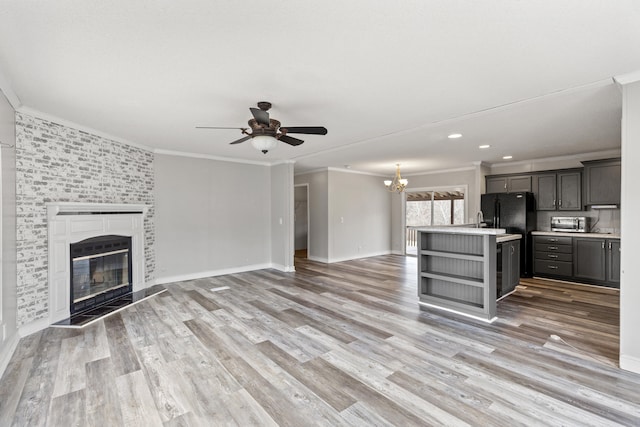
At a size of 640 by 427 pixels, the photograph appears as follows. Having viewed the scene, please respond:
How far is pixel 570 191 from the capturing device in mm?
5730

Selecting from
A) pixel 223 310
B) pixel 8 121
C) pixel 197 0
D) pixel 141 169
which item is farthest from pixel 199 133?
pixel 197 0

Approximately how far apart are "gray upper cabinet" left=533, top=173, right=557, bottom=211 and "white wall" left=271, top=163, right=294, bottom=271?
5.15 m

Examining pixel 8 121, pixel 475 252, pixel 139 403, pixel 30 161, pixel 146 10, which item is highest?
pixel 146 10

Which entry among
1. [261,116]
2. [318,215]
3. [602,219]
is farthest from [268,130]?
[602,219]

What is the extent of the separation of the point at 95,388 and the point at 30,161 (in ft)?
9.20

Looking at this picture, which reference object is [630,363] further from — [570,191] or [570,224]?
[570,191]

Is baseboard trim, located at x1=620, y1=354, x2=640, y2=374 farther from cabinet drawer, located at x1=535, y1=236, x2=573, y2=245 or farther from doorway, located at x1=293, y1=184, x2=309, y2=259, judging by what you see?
doorway, located at x1=293, y1=184, x2=309, y2=259

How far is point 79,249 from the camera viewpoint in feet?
13.1

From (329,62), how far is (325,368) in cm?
254

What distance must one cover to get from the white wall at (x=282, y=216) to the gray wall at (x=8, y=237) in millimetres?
4244

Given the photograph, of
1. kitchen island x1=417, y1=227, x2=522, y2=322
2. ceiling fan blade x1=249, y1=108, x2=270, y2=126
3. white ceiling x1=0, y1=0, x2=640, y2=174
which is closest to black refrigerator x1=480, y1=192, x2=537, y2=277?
kitchen island x1=417, y1=227, x2=522, y2=322

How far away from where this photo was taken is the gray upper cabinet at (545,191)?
5.93 m

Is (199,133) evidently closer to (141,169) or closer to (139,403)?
(141,169)

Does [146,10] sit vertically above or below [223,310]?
above
